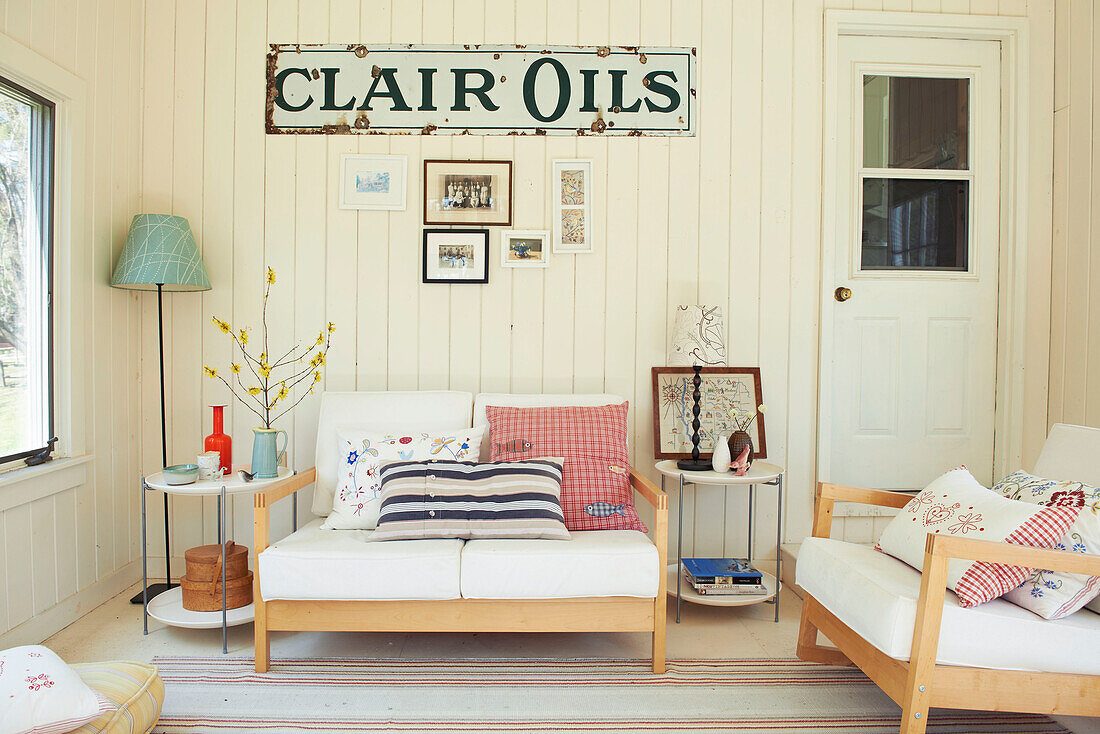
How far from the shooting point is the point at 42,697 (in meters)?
1.65

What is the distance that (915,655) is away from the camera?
1755 millimetres

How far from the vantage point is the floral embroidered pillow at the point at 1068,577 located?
1779 millimetres

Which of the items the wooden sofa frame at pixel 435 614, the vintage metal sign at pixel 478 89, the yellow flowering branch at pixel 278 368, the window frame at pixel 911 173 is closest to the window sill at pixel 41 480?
the yellow flowering branch at pixel 278 368

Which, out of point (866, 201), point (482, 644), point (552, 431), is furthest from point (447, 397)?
point (866, 201)

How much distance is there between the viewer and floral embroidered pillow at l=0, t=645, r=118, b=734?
162 cm

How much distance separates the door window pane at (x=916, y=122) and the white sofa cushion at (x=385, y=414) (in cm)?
224

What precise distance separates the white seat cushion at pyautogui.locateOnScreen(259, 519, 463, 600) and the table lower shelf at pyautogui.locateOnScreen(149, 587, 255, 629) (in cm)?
40

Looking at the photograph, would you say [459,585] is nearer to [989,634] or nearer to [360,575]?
[360,575]

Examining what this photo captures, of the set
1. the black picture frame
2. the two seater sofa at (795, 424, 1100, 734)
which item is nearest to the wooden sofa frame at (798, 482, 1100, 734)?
the two seater sofa at (795, 424, 1100, 734)

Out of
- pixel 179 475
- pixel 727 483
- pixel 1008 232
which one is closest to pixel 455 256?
pixel 179 475

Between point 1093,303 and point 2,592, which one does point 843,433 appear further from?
point 2,592

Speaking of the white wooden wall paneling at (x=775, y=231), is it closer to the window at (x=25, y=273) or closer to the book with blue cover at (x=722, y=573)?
the book with blue cover at (x=722, y=573)

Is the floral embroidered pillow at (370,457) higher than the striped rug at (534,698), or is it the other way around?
Answer: the floral embroidered pillow at (370,457)

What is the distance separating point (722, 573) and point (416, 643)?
1.19 metres
